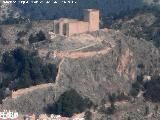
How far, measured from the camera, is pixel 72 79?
73.4m

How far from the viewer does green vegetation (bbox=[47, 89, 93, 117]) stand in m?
69.9

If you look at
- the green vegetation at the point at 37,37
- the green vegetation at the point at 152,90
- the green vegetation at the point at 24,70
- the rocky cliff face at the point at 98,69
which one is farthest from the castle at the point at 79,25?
the green vegetation at the point at 152,90

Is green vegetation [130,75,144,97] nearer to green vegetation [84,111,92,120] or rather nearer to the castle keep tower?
the castle keep tower

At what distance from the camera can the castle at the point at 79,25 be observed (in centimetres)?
7712

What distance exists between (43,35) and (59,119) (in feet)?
46.3

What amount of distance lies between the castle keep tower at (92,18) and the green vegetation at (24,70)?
4.39 metres

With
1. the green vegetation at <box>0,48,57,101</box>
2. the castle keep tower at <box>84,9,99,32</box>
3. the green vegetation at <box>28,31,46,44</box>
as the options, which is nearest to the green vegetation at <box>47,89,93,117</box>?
the green vegetation at <box>0,48,57,101</box>

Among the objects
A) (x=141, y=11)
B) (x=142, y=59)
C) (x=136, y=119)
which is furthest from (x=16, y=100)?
(x=141, y=11)

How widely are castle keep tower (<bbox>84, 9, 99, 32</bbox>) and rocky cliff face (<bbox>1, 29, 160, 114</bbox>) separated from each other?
1.23 ft

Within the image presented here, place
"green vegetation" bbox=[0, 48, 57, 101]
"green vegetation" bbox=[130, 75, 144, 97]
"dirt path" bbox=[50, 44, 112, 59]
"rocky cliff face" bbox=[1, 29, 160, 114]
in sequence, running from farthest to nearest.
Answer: "green vegetation" bbox=[130, 75, 144, 97]
"dirt path" bbox=[50, 44, 112, 59]
"green vegetation" bbox=[0, 48, 57, 101]
"rocky cliff face" bbox=[1, 29, 160, 114]

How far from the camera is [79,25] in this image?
7744 cm

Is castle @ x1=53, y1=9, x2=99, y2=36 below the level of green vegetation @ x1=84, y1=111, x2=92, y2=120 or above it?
above

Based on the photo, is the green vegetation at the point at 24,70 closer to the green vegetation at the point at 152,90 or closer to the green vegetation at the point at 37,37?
the green vegetation at the point at 37,37

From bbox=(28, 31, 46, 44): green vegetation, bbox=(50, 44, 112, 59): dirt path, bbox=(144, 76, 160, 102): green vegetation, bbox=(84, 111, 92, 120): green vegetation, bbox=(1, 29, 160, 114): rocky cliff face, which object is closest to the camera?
bbox=(84, 111, 92, 120): green vegetation
